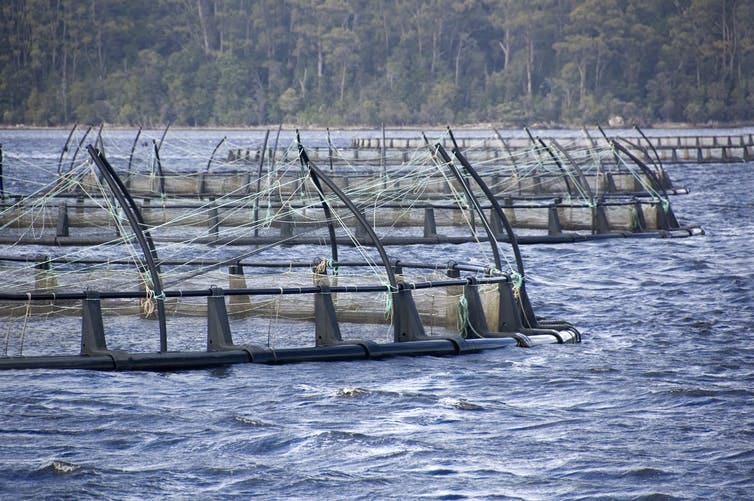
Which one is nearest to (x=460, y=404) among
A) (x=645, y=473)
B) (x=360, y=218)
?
(x=645, y=473)

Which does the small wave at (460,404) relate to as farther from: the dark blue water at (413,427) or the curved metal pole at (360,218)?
the curved metal pole at (360,218)

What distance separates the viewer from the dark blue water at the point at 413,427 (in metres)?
15.1

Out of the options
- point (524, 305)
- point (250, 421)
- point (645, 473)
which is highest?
point (524, 305)

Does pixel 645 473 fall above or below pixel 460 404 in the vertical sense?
below

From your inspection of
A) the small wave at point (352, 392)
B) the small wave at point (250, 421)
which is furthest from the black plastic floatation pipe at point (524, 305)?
the small wave at point (250, 421)

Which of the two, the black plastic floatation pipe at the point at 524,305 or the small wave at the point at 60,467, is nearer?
the small wave at the point at 60,467

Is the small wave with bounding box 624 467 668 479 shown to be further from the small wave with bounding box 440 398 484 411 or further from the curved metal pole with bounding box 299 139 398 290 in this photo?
the curved metal pole with bounding box 299 139 398 290

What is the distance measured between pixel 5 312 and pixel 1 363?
1.26 m

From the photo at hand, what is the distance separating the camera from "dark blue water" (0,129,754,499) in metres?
15.1

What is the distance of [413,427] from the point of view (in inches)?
693

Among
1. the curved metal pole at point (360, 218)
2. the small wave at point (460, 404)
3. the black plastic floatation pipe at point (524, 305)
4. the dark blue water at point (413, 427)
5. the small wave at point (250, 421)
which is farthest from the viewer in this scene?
the black plastic floatation pipe at point (524, 305)

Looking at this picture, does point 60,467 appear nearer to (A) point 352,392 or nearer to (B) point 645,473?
(A) point 352,392

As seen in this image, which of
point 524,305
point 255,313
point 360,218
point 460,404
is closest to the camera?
point 460,404

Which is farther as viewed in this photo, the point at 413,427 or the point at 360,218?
the point at 360,218
